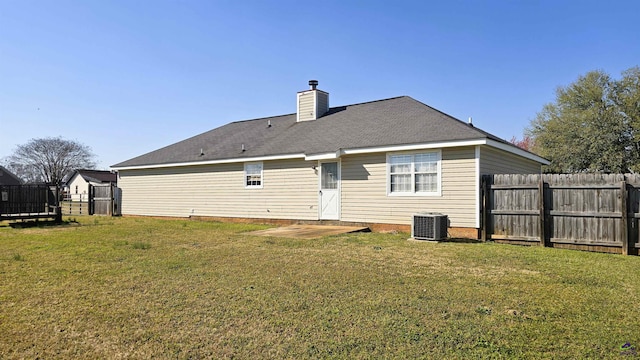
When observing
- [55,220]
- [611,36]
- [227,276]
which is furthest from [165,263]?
[611,36]

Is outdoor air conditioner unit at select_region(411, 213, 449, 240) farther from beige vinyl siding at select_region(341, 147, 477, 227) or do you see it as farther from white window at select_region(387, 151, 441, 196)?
white window at select_region(387, 151, 441, 196)

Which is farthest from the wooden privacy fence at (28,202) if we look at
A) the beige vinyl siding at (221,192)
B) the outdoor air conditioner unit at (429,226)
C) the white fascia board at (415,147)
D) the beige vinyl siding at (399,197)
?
the outdoor air conditioner unit at (429,226)

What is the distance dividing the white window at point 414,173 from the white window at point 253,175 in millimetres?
5330

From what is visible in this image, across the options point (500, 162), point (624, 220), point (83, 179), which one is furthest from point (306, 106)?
point (83, 179)

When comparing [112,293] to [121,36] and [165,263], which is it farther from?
[121,36]

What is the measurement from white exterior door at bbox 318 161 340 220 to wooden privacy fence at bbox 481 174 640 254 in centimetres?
465

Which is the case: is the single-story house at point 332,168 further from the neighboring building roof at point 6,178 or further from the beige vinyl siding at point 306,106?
the neighboring building roof at point 6,178

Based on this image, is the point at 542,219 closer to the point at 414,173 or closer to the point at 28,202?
the point at 414,173

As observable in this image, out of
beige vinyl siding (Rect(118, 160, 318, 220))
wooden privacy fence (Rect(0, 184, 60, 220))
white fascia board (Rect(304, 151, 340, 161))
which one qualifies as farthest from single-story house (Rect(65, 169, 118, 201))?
white fascia board (Rect(304, 151, 340, 161))

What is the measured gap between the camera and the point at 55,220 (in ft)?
51.0

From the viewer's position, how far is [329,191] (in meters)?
13.2

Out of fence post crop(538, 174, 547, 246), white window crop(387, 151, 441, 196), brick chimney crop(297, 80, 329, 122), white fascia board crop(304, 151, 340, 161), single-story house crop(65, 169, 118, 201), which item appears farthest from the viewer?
single-story house crop(65, 169, 118, 201)

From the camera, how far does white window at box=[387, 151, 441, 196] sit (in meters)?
11.2

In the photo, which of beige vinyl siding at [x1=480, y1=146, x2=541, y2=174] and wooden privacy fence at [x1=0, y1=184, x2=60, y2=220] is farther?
wooden privacy fence at [x1=0, y1=184, x2=60, y2=220]
